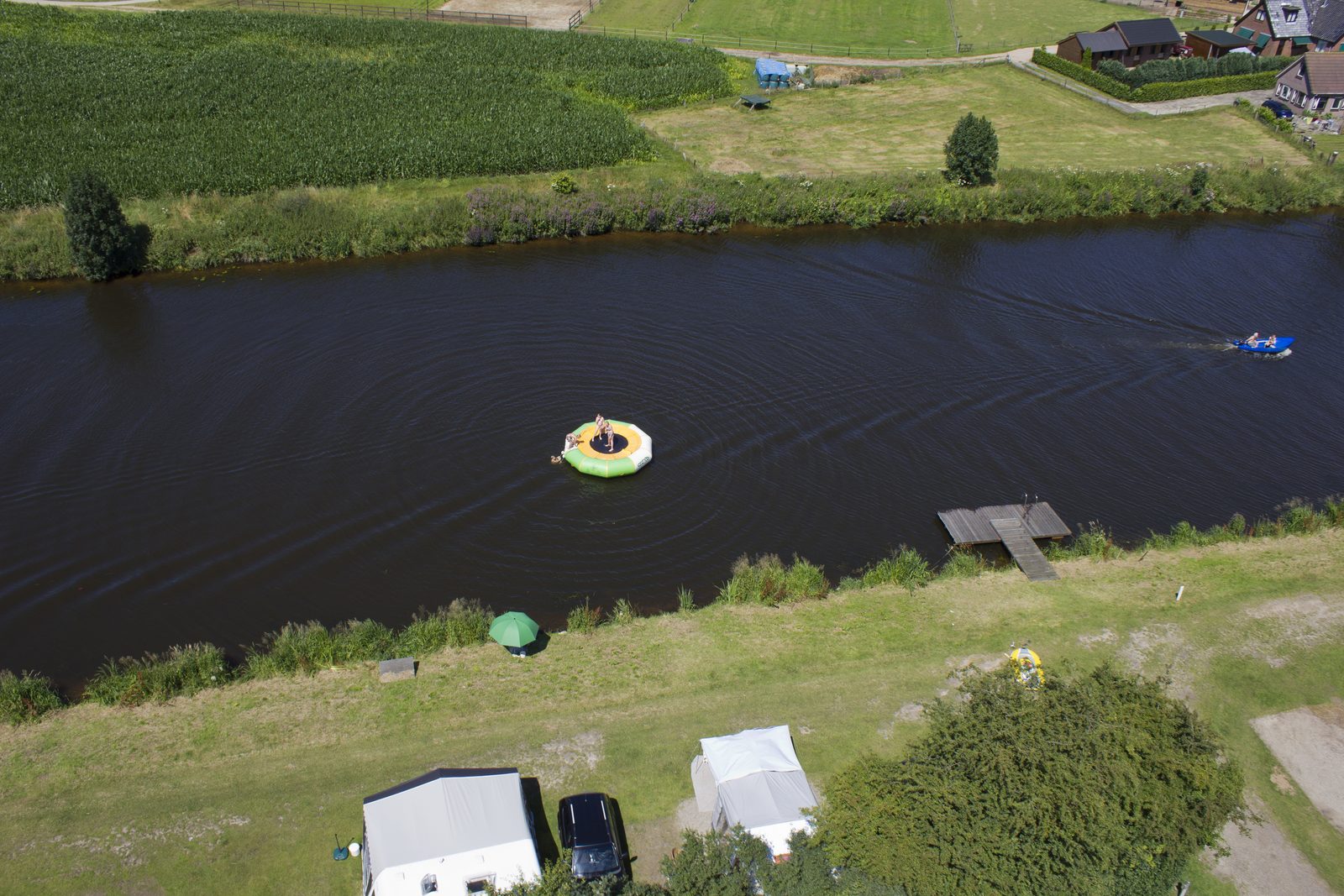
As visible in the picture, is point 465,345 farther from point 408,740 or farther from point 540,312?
point 408,740

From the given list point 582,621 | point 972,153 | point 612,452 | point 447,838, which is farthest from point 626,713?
point 972,153

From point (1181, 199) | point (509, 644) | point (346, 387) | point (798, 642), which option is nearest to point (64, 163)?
point (346, 387)

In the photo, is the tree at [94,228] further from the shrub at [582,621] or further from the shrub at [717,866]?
the shrub at [717,866]

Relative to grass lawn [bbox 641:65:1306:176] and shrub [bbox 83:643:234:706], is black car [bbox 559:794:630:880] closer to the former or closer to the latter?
shrub [bbox 83:643:234:706]

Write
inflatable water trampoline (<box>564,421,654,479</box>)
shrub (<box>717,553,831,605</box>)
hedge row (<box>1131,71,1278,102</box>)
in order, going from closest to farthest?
shrub (<box>717,553,831,605</box>) < inflatable water trampoline (<box>564,421,654,479</box>) < hedge row (<box>1131,71,1278,102</box>)

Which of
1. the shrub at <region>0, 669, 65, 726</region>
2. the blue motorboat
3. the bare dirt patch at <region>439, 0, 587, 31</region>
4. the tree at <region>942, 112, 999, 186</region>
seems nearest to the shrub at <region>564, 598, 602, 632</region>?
the shrub at <region>0, 669, 65, 726</region>

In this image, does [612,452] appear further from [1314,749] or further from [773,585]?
[1314,749]
